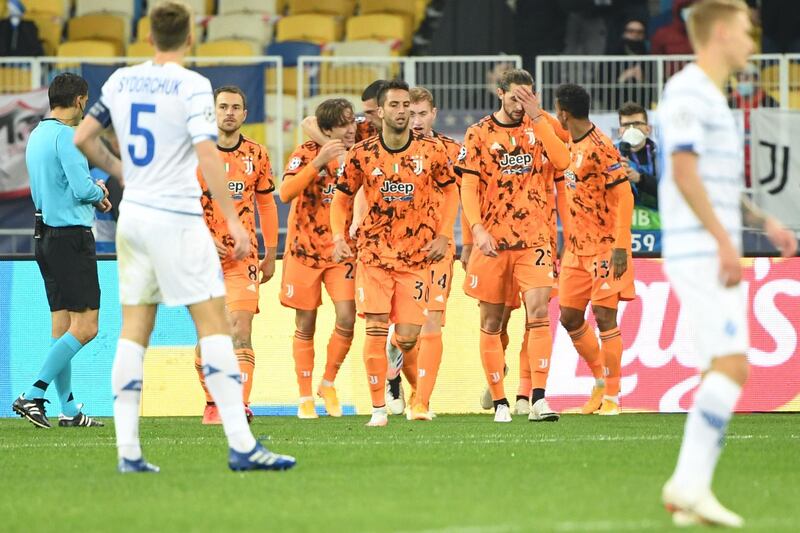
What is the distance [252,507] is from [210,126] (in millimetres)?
1961

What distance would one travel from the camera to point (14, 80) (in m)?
17.4

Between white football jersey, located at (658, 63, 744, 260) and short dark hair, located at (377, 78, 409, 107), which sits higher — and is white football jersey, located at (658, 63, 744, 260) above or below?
below

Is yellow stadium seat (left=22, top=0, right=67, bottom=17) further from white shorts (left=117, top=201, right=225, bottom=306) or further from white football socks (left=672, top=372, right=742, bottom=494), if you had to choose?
white football socks (left=672, top=372, right=742, bottom=494)

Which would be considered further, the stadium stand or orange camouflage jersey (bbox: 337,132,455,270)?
the stadium stand

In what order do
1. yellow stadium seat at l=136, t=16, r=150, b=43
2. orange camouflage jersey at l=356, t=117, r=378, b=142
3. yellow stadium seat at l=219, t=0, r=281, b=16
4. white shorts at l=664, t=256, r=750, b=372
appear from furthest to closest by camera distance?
yellow stadium seat at l=219, t=0, r=281, b=16 → yellow stadium seat at l=136, t=16, r=150, b=43 → orange camouflage jersey at l=356, t=117, r=378, b=142 → white shorts at l=664, t=256, r=750, b=372

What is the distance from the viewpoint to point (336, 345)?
41.0 feet

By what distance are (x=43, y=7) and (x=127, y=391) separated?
14959 millimetres

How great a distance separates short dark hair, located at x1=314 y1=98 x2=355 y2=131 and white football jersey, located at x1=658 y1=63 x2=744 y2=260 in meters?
6.21

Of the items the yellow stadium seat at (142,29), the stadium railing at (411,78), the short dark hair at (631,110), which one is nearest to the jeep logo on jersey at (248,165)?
the short dark hair at (631,110)

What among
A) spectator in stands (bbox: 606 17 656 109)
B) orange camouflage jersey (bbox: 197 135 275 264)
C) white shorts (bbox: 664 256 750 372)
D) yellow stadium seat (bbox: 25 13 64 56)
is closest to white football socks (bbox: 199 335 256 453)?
→ white shorts (bbox: 664 256 750 372)

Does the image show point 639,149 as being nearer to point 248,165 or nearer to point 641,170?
point 641,170

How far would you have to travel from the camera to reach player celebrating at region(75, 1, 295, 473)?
7434 mm

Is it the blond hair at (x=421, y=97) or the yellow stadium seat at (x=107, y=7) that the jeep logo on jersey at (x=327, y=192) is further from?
the yellow stadium seat at (x=107, y=7)

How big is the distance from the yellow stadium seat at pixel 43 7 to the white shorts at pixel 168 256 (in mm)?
14598
